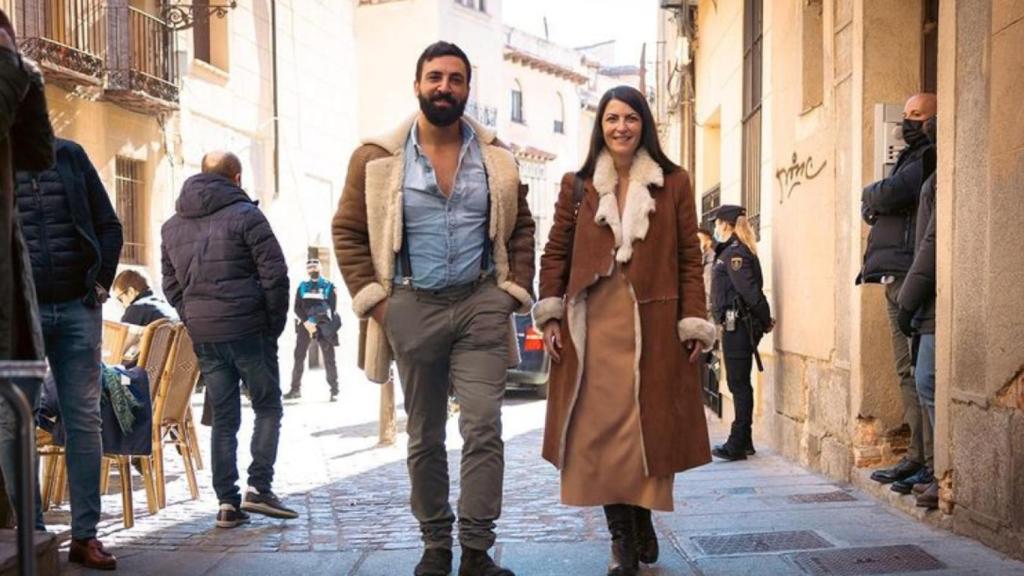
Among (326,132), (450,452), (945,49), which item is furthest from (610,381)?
(326,132)

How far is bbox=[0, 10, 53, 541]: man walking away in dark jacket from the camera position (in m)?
2.84

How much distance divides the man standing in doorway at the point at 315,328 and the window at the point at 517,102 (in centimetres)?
A: 3311

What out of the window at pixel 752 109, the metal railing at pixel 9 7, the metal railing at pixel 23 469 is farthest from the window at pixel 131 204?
the metal railing at pixel 23 469

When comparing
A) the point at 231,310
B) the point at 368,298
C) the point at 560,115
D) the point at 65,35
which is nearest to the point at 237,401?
the point at 231,310

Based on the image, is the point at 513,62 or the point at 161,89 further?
the point at 513,62

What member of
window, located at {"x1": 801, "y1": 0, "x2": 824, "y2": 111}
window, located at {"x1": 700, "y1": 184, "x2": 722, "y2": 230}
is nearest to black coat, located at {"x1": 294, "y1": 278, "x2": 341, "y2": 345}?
window, located at {"x1": 700, "y1": 184, "x2": 722, "y2": 230}

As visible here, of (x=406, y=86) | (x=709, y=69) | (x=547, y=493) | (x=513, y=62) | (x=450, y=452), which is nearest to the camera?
(x=547, y=493)

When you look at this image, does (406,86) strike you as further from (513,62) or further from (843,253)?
(843,253)

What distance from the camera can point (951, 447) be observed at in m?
5.33

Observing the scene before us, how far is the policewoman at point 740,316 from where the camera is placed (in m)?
8.42

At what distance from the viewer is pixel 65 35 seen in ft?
50.0

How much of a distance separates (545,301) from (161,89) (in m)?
13.2

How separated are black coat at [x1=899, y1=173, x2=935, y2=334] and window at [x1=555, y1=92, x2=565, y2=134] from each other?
46013 mm

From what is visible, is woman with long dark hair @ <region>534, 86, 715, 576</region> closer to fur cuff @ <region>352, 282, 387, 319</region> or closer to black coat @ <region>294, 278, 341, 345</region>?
fur cuff @ <region>352, 282, 387, 319</region>
